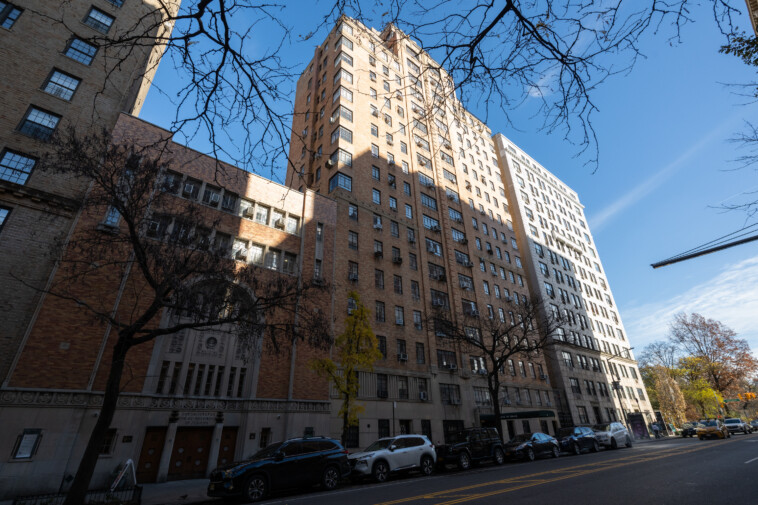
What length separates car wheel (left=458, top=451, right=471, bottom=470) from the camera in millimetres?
18047

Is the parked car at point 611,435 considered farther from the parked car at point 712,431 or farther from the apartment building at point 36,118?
the apartment building at point 36,118

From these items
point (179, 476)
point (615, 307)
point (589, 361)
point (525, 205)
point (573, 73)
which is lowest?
point (179, 476)

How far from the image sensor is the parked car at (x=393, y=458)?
14766 mm

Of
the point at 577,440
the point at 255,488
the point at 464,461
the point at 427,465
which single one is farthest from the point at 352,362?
the point at 577,440

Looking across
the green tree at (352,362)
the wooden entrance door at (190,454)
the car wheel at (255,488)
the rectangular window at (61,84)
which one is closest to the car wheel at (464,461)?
the green tree at (352,362)

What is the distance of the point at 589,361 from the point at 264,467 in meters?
51.2

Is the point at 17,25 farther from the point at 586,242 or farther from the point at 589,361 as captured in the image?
the point at 586,242

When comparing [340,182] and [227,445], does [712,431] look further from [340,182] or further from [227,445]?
[340,182]

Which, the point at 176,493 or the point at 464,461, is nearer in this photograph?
the point at 176,493

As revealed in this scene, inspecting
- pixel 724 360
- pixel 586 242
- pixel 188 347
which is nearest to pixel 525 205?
pixel 586 242

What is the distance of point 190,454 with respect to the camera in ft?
60.2

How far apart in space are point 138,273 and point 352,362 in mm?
12572

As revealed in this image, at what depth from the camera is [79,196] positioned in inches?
723

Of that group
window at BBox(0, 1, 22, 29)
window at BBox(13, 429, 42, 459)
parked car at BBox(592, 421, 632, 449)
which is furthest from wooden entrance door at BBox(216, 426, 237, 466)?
window at BBox(0, 1, 22, 29)
